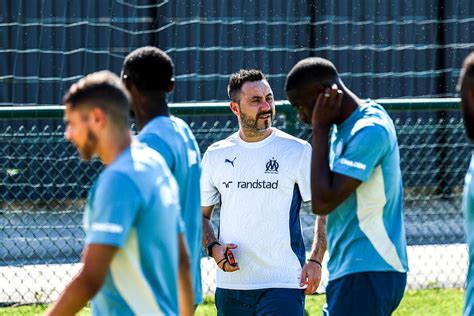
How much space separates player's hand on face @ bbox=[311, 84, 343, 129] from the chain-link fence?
3.68 m

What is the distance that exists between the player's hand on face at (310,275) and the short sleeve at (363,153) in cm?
146

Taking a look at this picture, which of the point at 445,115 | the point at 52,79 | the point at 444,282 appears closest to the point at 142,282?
the point at 444,282

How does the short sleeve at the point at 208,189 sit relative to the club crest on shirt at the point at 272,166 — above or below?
below

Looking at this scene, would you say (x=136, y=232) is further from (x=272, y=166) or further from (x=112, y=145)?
(x=272, y=166)

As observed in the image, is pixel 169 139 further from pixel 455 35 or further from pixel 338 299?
pixel 455 35

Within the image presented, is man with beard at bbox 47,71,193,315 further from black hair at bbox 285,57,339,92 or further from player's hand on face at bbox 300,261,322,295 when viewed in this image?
player's hand on face at bbox 300,261,322,295

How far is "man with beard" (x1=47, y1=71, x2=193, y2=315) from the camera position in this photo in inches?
158

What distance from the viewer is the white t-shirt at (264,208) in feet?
21.8

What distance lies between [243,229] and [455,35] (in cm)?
840

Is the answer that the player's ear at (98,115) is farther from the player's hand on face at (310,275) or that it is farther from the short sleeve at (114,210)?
the player's hand on face at (310,275)

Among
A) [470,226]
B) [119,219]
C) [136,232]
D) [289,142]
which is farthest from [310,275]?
[119,219]

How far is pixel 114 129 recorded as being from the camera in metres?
4.18

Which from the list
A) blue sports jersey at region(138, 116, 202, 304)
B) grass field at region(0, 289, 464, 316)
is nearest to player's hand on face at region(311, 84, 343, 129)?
blue sports jersey at region(138, 116, 202, 304)

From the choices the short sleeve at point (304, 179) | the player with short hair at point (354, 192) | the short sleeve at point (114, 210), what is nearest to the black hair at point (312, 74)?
the player with short hair at point (354, 192)
